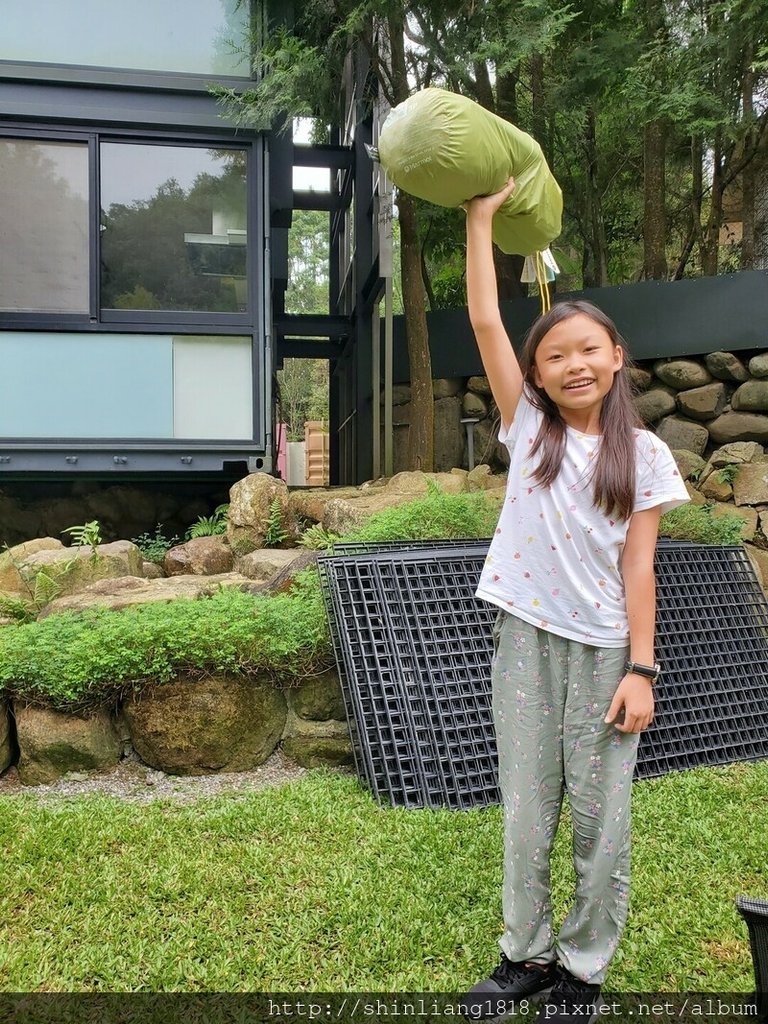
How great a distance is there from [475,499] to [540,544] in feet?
11.0

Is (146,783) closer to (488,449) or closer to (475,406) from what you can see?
(488,449)

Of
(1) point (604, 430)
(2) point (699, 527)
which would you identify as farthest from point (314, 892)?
(2) point (699, 527)

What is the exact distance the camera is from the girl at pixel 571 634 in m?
1.82

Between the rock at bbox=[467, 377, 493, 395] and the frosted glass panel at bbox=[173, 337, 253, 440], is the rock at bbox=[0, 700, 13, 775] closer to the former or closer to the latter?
the frosted glass panel at bbox=[173, 337, 253, 440]

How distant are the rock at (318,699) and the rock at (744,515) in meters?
3.58

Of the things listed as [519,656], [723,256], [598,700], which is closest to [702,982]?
[598,700]

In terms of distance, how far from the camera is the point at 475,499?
5254mm

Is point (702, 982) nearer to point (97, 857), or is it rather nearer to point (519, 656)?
point (519, 656)

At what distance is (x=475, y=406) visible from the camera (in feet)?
29.2

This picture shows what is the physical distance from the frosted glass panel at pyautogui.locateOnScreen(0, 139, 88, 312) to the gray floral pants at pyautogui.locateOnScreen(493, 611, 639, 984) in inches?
249

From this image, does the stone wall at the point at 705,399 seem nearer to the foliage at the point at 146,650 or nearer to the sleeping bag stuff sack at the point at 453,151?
the foliage at the point at 146,650

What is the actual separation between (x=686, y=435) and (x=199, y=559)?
474cm

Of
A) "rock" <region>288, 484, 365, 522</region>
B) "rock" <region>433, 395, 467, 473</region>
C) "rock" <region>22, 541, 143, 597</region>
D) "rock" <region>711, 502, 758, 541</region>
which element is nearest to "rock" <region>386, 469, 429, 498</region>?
"rock" <region>288, 484, 365, 522</region>

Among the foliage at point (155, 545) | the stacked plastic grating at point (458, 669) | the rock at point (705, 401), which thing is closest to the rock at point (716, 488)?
the rock at point (705, 401)
